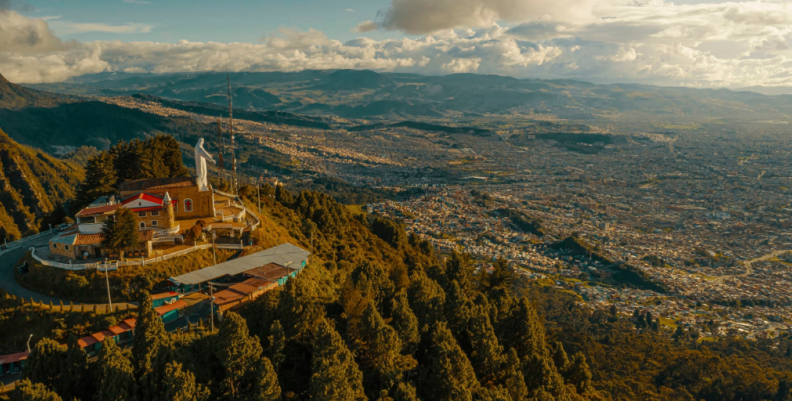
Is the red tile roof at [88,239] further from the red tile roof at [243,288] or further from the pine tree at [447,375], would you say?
the pine tree at [447,375]

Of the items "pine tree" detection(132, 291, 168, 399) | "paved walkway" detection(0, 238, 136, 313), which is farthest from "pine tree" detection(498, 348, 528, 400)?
"paved walkway" detection(0, 238, 136, 313)

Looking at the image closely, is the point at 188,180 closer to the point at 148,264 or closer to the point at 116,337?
the point at 148,264

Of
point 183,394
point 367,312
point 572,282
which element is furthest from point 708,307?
point 183,394

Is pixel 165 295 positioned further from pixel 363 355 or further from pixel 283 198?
pixel 283 198

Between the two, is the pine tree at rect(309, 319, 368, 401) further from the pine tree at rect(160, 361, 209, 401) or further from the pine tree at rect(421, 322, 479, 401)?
the pine tree at rect(160, 361, 209, 401)

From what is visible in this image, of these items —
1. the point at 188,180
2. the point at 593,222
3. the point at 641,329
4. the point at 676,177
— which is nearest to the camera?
the point at 188,180

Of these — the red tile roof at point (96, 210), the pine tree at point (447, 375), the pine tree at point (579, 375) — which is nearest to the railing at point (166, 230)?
the red tile roof at point (96, 210)
